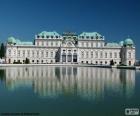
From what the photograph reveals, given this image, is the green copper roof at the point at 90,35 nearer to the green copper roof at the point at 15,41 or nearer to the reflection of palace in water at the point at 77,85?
the green copper roof at the point at 15,41

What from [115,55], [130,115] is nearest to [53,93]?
[130,115]

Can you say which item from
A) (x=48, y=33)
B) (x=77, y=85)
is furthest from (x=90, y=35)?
(x=77, y=85)

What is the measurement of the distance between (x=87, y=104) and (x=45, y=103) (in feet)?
7.19

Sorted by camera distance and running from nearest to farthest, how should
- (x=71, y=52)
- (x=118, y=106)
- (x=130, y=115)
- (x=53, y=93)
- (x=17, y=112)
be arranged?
1. (x=130, y=115)
2. (x=17, y=112)
3. (x=118, y=106)
4. (x=53, y=93)
5. (x=71, y=52)

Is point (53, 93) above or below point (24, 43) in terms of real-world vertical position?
below

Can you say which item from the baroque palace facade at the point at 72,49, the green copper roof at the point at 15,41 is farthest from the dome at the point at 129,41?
the green copper roof at the point at 15,41

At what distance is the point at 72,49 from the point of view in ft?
342

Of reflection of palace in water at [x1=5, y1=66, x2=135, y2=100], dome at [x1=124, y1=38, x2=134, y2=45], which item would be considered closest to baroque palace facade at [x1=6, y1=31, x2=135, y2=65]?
dome at [x1=124, y1=38, x2=134, y2=45]

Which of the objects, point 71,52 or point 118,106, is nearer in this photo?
point 118,106

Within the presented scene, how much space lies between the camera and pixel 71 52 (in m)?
103

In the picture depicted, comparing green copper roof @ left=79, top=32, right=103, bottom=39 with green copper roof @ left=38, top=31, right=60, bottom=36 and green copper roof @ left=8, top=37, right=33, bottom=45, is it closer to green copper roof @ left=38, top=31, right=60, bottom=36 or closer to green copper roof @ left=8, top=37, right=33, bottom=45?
green copper roof @ left=38, top=31, right=60, bottom=36

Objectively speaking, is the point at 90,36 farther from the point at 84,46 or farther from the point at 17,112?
the point at 17,112

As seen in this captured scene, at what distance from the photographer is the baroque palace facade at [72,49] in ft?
342

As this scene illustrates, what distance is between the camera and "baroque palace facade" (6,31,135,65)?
104m
